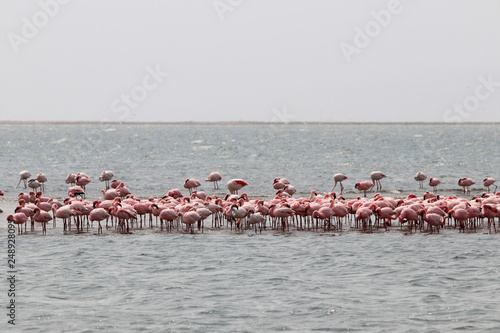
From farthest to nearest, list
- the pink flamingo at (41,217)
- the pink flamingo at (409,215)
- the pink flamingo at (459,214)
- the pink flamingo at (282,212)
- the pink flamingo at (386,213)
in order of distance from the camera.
Result: the pink flamingo at (386,213) < the pink flamingo at (282,212) < the pink flamingo at (41,217) < the pink flamingo at (409,215) < the pink flamingo at (459,214)

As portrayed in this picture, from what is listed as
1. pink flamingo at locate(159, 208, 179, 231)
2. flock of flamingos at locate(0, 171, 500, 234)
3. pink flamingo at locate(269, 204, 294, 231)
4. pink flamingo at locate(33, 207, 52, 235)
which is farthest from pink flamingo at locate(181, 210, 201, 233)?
pink flamingo at locate(33, 207, 52, 235)

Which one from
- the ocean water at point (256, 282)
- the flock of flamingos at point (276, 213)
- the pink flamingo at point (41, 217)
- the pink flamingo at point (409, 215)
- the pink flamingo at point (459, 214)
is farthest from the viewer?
the pink flamingo at point (41, 217)

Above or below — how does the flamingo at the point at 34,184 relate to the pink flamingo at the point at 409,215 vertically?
above

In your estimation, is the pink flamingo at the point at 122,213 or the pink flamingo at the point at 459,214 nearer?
the pink flamingo at the point at 459,214

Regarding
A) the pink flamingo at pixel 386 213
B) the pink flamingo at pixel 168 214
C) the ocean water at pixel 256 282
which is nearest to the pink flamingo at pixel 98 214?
the ocean water at pixel 256 282

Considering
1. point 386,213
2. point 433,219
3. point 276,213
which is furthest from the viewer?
point 386,213

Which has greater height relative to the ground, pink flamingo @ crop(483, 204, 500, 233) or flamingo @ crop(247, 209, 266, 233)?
pink flamingo @ crop(483, 204, 500, 233)

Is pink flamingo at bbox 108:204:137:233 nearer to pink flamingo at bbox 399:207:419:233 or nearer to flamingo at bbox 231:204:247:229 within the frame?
flamingo at bbox 231:204:247:229

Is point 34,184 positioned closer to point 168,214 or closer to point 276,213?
point 168,214

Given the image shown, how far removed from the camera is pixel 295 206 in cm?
1630

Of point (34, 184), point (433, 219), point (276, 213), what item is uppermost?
point (34, 184)

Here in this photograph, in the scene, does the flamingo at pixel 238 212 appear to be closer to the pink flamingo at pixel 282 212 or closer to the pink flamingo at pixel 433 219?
the pink flamingo at pixel 282 212

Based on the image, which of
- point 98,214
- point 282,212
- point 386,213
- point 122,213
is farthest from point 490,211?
point 98,214

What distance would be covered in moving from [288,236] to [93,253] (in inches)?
177
